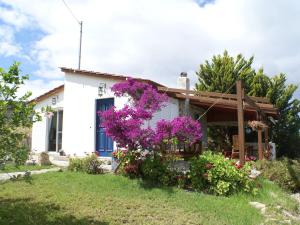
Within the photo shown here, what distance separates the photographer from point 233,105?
1469 centimetres

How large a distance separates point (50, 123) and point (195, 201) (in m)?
9.69

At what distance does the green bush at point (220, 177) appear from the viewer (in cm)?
934

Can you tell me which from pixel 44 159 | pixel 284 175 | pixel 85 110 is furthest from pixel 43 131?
pixel 284 175

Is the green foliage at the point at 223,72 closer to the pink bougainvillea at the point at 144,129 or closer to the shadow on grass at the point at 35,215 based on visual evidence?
the pink bougainvillea at the point at 144,129

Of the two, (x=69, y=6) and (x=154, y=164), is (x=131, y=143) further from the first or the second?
(x=69, y=6)

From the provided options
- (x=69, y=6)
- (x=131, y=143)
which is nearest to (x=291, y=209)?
(x=131, y=143)

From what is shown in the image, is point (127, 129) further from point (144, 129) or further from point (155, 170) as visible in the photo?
point (155, 170)

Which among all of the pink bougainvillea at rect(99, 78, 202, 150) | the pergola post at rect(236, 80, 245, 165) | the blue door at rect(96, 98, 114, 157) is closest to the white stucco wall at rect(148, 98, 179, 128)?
the blue door at rect(96, 98, 114, 157)

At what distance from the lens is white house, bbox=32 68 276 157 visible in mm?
13648

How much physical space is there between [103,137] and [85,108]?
146cm

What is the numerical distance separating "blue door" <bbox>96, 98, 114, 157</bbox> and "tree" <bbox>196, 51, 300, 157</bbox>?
8.88m

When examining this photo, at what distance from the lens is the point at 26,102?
6.12 m

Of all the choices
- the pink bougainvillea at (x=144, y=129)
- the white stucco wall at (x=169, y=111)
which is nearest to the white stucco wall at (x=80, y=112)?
the white stucco wall at (x=169, y=111)

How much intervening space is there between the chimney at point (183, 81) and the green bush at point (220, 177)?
7330mm
